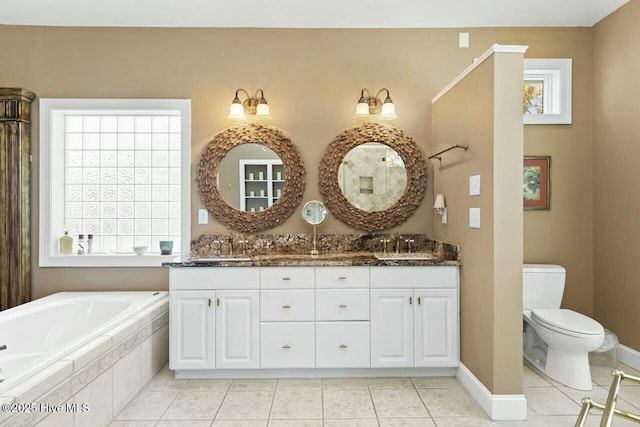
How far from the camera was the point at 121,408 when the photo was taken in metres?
2.27

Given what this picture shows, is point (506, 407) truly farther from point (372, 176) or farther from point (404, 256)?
point (372, 176)

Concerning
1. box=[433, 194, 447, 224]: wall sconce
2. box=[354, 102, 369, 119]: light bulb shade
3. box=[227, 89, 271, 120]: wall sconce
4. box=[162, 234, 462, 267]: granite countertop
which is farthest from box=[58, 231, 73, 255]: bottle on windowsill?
box=[433, 194, 447, 224]: wall sconce

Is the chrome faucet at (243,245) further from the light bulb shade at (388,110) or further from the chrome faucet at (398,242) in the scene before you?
the light bulb shade at (388,110)

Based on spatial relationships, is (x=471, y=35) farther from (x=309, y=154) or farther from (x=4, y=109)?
(x=4, y=109)

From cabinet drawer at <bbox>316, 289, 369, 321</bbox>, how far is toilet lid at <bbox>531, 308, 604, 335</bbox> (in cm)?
120

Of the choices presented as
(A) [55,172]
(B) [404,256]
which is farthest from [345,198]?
(A) [55,172]

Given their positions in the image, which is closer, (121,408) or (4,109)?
(121,408)

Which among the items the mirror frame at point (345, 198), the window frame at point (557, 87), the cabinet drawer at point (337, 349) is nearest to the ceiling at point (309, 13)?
the window frame at point (557, 87)

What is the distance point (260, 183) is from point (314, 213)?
54cm

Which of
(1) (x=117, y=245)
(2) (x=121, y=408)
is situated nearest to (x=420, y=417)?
(2) (x=121, y=408)

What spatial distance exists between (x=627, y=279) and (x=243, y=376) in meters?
2.96

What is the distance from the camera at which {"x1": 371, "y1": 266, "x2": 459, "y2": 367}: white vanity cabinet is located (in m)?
2.65

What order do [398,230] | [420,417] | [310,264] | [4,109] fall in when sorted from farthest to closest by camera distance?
[398,230], [4,109], [310,264], [420,417]

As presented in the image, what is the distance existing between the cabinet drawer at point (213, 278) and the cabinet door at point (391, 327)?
0.88 metres
